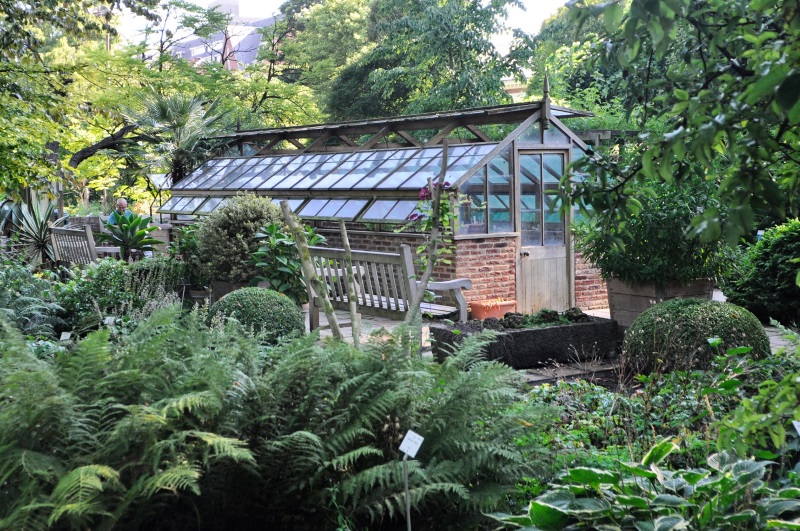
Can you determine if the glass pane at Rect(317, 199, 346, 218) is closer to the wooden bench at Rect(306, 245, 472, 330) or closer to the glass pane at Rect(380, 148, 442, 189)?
the glass pane at Rect(380, 148, 442, 189)

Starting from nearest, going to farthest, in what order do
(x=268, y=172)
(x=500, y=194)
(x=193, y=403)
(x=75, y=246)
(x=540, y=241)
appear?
(x=193, y=403) < (x=500, y=194) < (x=540, y=241) < (x=75, y=246) < (x=268, y=172)

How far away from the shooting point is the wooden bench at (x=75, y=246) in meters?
11.3

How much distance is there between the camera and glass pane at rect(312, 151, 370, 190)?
42.5ft

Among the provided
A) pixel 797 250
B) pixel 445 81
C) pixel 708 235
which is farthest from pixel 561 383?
pixel 445 81

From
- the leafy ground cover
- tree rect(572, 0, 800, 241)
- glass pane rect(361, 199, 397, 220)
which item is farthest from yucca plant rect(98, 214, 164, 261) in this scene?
tree rect(572, 0, 800, 241)

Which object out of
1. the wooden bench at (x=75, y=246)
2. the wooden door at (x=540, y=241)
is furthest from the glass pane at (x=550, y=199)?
the wooden bench at (x=75, y=246)

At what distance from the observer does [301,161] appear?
14641 millimetres

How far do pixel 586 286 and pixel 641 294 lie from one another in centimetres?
430

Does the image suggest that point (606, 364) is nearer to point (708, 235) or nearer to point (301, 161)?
point (708, 235)

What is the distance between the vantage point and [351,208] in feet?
40.0

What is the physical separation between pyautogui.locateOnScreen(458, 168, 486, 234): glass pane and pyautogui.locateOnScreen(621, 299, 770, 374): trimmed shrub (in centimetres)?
473

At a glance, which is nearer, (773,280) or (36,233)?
(773,280)

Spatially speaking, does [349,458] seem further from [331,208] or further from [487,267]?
[331,208]

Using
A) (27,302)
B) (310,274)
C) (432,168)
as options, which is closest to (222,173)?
(432,168)
